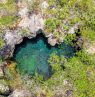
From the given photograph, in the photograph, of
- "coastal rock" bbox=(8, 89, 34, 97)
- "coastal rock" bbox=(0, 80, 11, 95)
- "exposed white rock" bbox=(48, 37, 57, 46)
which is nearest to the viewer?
"coastal rock" bbox=(0, 80, 11, 95)

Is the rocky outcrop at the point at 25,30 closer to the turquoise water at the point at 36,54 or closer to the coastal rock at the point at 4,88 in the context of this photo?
the turquoise water at the point at 36,54

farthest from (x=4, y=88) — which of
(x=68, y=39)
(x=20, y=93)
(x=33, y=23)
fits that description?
(x=68, y=39)

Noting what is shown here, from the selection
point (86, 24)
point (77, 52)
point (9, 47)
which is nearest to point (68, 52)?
point (77, 52)

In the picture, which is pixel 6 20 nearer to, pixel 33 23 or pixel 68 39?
pixel 33 23

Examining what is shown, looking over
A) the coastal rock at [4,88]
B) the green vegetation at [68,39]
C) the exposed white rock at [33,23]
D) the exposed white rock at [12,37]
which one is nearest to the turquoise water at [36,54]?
the green vegetation at [68,39]

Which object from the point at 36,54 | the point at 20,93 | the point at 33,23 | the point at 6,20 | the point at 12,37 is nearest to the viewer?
the point at 20,93

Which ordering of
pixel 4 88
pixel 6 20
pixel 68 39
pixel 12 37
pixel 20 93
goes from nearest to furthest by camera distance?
pixel 4 88
pixel 20 93
pixel 12 37
pixel 6 20
pixel 68 39

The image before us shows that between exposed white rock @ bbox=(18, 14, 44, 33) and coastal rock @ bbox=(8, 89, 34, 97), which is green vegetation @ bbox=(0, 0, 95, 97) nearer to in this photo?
exposed white rock @ bbox=(18, 14, 44, 33)

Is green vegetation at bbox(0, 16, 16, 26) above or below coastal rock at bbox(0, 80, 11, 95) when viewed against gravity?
above

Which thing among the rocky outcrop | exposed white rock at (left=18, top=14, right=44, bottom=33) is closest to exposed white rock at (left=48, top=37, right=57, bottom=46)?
the rocky outcrop
